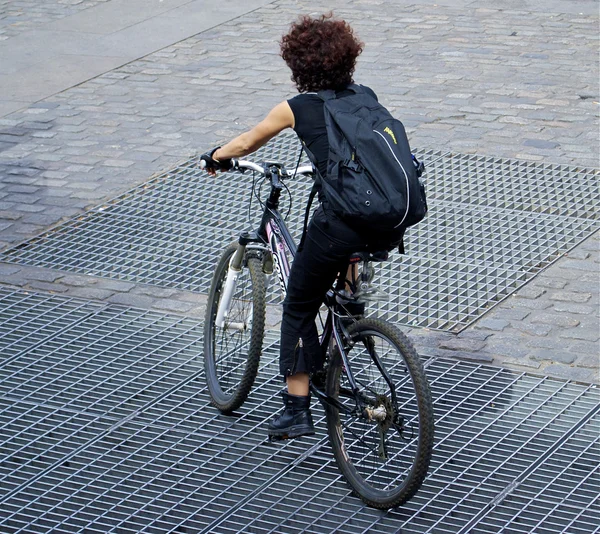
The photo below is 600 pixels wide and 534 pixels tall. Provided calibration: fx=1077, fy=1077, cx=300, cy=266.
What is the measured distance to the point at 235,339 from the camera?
5.26m

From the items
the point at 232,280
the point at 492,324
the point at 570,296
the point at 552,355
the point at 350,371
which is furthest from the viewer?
the point at 570,296

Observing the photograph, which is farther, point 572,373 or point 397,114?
point 397,114

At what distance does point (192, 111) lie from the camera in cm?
946

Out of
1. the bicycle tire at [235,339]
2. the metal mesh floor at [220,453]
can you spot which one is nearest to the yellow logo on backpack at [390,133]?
the bicycle tire at [235,339]

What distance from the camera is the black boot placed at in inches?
185

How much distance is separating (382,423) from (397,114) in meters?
5.18

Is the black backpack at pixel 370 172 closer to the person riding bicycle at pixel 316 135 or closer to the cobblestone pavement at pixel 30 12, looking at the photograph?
→ the person riding bicycle at pixel 316 135

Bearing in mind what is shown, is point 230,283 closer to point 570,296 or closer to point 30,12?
point 570,296

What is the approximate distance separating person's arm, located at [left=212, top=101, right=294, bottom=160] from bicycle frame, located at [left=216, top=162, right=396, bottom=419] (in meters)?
0.18

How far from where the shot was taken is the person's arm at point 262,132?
430 centimetres

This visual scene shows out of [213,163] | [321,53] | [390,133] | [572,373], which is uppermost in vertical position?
[321,53]

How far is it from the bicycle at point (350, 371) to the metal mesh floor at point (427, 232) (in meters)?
1.24

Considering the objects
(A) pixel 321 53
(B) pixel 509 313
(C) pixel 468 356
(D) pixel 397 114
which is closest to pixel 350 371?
(A) pixel 321 53

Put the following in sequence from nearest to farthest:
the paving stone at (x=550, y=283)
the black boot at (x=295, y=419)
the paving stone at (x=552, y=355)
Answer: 1. the black boot at (x=295, y=419)
2. the paving stone at (x=552, y=355)
3. the paving stone at (x=550, y=283)
